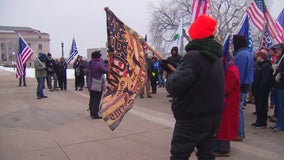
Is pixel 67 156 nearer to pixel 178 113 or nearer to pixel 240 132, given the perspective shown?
pixel 178 113

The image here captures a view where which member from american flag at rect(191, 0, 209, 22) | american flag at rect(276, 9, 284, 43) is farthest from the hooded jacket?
american flag at rect(276, 9, 284, 43)

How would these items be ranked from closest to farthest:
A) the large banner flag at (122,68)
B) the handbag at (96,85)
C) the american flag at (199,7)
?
the large banner flag at (122,68), the american flag at (199,7), the handbag at (96,85)

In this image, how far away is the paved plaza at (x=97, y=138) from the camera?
4906 mm

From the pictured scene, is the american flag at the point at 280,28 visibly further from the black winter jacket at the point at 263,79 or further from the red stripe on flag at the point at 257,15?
the black winter jacket at the point at 263,79

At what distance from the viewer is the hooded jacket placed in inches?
111

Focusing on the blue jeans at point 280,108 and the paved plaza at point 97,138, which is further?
the blue jeans at point 280,108

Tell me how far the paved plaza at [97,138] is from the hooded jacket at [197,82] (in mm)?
2016

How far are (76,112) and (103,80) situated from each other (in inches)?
65.0

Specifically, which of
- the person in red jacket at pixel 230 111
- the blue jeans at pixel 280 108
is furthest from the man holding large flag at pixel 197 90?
the blue jeans at pixel 280 108

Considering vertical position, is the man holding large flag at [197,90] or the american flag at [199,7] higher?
the american flag at [199,7]

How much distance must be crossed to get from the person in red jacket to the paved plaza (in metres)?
0.39

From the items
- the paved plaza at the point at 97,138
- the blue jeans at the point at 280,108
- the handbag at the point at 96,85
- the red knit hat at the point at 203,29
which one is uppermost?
the red knit hat at the point at 203,29

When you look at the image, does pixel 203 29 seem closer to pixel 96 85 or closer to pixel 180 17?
pixel 96 85

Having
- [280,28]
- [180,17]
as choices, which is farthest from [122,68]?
[180,17]
